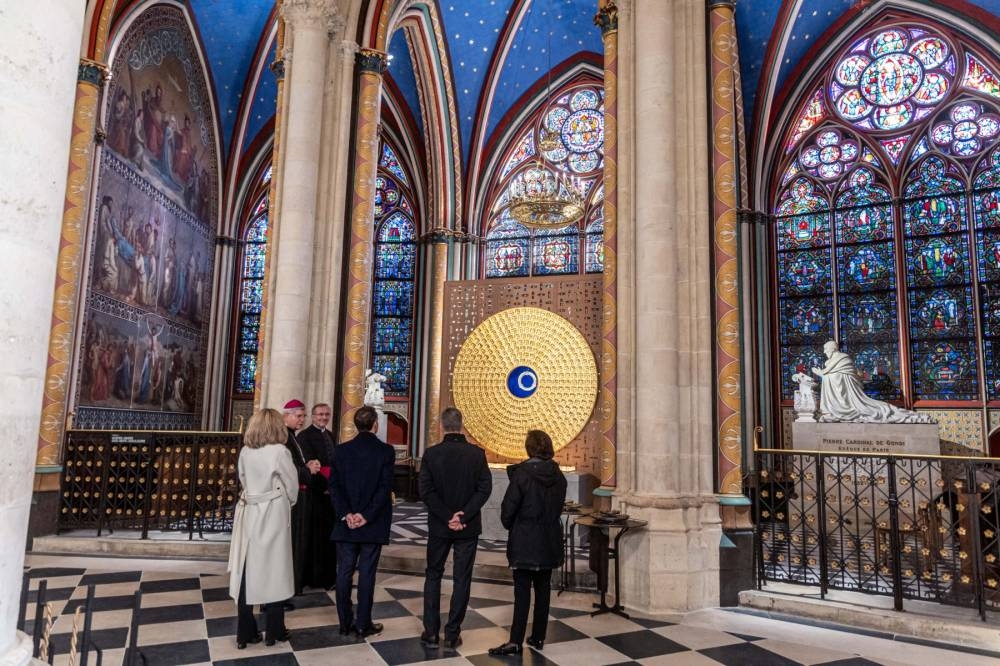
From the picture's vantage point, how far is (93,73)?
31.1 ft

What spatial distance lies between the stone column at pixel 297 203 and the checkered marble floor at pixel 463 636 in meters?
2.35

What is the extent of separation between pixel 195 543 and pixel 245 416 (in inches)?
397

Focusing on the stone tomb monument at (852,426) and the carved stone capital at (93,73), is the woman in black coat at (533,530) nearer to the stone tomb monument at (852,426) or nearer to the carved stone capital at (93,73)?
the stone tomb monument at (852,426)

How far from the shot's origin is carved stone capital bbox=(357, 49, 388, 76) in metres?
8.49

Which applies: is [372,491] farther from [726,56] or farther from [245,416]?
[245,416]

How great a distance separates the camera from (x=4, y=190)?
2.01 metres

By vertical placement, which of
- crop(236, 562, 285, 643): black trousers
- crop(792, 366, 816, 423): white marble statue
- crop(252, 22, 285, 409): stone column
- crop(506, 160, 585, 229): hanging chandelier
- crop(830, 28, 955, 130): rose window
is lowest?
crop(236, 562, 285, 643): black trousers

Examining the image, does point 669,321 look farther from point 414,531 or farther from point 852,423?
point 852,423

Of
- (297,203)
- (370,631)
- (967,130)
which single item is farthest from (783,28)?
(370,631)

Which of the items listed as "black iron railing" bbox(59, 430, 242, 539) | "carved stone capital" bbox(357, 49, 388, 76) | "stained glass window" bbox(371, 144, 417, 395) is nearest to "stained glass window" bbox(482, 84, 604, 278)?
"stained glass window" bbox(371, 144, 417, 395)

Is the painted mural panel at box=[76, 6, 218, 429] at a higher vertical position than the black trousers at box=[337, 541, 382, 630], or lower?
higher

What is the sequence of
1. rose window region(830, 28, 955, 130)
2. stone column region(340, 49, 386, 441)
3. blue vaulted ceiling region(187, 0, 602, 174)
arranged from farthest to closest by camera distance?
blue vaulted ceiling region(187, 0, 602, 174) → rose window region(830, 28, 955, 130) → stone column region(340, 49, 386, 441)

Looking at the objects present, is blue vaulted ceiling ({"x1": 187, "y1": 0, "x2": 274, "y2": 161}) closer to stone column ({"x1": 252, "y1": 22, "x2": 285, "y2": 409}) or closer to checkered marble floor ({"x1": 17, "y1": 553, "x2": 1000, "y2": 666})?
stone column ({"x1": 252, "y1": 22, "x2": 285, "y2": 409})

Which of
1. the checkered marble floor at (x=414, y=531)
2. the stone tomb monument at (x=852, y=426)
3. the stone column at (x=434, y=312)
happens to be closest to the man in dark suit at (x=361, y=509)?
the checkered marble floor at (x=414, y=531)
